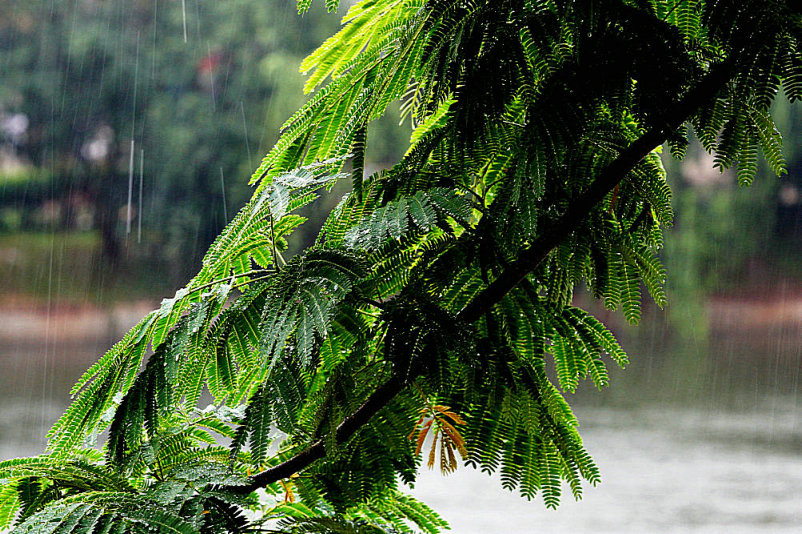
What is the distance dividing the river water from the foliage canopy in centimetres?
817

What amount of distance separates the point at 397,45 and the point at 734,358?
66.2ft

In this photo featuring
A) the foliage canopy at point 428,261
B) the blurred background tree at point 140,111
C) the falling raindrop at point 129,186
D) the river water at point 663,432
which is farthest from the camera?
the falling raindrop at point 129,186

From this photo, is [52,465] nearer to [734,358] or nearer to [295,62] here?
[295,62]

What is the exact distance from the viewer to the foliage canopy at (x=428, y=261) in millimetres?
945

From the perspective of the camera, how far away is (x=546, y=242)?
3.31ft

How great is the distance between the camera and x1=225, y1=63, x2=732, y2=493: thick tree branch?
0.96m

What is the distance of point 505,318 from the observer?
1.12 m

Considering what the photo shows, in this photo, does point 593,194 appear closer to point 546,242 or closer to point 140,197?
point 546,242

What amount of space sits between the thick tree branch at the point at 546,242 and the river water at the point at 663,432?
823 centimetres

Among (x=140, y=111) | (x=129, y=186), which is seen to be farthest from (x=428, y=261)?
(x=129, y=186)

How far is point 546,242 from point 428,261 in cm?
16

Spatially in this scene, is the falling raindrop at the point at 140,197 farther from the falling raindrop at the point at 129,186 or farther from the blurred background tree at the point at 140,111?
the falling raindrop at the point at 129,186

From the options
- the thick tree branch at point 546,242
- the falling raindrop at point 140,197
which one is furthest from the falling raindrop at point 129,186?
the thick tree branch at point 546,242

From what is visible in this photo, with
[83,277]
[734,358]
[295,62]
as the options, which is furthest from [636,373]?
[83,277]
